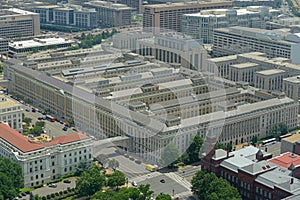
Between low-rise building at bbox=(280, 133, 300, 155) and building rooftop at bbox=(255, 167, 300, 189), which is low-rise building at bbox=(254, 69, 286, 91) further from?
building rooftop at bbox=(255, 167, 300, 189)

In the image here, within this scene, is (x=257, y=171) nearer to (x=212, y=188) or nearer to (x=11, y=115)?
(x=212, y=188)

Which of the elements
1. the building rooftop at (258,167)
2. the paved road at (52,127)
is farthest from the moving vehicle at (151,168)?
the paved road at (52,127)

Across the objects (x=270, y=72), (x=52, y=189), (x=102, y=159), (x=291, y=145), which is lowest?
(x=52, y=189)

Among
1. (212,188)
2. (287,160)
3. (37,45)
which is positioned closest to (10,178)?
(212,188)

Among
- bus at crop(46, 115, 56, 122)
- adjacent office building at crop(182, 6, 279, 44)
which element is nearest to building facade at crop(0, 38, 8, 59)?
adjacent office building at crop(182, 6, 279, 44)

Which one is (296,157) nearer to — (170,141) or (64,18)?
(170,141)

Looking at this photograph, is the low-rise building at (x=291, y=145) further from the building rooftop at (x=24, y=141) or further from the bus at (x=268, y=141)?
the building rooftop at (x=24, y=141)

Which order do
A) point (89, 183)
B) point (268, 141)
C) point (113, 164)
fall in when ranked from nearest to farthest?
point (89, 183) → point (113, 164) → point (268, 141)
